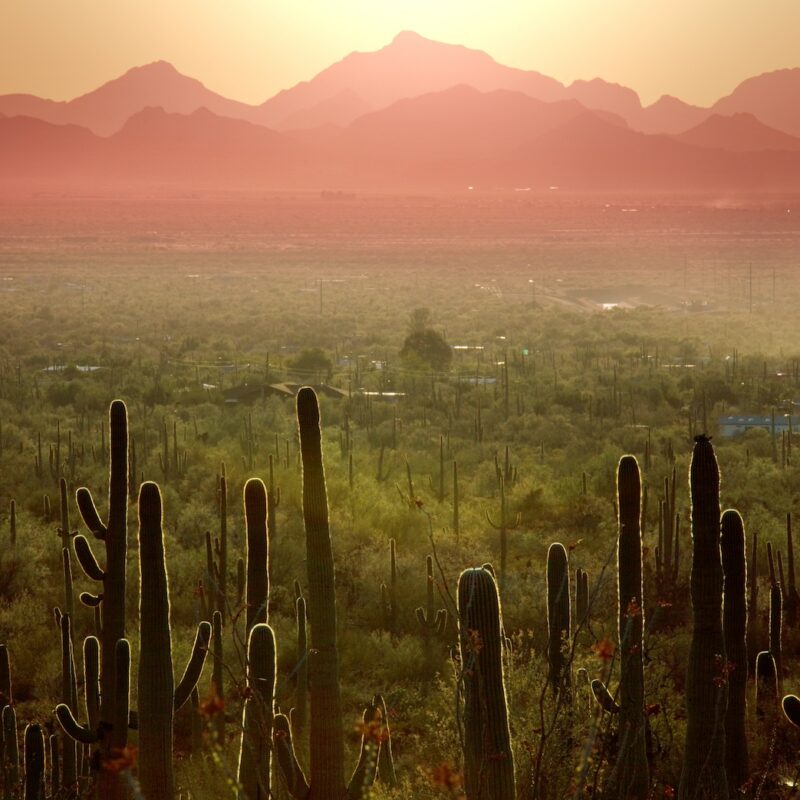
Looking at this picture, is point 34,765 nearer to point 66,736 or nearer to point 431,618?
point 66,736

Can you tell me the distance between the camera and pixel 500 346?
87.3m

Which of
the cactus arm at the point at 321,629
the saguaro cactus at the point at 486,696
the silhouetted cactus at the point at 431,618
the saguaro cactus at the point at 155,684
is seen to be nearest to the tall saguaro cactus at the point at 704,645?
the saguaro cactus at the point at 486,696

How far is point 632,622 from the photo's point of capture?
1144cm

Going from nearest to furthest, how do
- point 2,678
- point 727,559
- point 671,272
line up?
point 727,559 → point 2,678 → point 671,272

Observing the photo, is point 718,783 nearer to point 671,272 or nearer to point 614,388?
point 614,388

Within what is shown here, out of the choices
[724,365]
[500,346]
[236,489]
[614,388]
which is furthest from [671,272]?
[236,489]

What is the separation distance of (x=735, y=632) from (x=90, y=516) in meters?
5.90

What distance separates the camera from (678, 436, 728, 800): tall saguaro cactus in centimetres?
1041

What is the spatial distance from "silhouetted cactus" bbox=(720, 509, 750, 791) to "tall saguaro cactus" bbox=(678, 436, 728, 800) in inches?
65.9

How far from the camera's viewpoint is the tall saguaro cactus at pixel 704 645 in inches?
410

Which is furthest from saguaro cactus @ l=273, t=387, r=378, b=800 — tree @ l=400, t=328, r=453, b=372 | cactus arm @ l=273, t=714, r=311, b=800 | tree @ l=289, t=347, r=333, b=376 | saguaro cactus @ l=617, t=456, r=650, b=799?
tree @ l=400, t=328, r=453, b=372

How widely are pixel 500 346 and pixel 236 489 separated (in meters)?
56.3

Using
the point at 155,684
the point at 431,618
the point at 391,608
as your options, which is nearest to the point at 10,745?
the point at 155,684

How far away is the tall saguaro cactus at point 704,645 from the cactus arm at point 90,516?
516 centimetres
